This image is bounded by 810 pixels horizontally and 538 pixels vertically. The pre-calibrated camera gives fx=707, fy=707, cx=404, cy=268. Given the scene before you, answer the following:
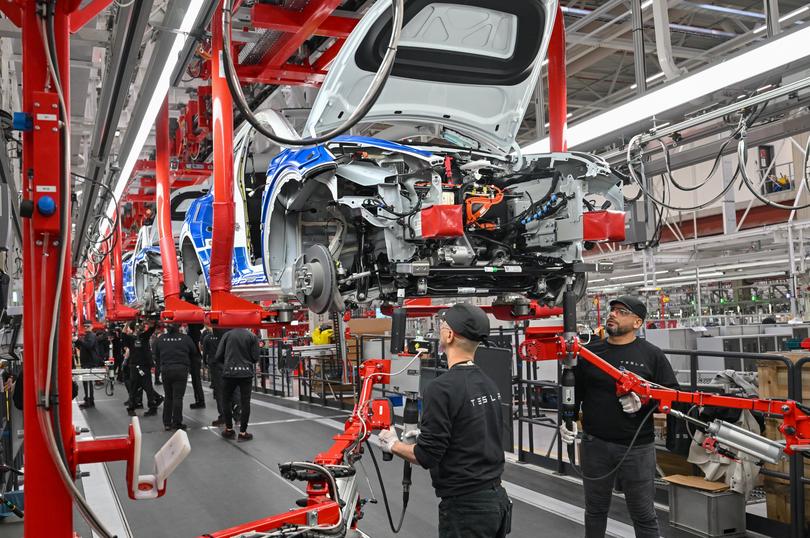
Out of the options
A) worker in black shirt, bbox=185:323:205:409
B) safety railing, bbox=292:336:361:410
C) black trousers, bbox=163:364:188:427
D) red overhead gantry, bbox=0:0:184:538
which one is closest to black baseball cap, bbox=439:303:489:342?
red overhead gantry, bbox=0:0:184:538

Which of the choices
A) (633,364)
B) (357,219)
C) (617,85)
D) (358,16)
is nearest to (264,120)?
(358,16)

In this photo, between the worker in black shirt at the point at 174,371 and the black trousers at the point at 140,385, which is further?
the black trousers at the point at 140,385

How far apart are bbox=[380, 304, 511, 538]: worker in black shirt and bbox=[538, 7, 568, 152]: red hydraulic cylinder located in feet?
10.9

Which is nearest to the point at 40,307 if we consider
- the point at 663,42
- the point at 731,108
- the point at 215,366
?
the point at 731,108

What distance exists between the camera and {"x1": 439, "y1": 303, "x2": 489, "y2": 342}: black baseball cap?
2822 mm

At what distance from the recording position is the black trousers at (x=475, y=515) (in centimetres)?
269

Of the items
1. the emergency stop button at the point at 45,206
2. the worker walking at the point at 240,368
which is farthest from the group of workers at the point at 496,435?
the worker walking at the point at 240,368

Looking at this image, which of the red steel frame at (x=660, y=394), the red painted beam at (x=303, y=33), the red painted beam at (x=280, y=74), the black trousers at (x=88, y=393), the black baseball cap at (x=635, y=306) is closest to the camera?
the red steel frame at (x=660, y=394)

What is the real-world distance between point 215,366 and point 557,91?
706cm

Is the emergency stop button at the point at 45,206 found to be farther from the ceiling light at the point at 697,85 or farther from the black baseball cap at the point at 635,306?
the ceiling light at the point at 697,85

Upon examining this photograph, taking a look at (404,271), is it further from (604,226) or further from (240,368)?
(240,368)

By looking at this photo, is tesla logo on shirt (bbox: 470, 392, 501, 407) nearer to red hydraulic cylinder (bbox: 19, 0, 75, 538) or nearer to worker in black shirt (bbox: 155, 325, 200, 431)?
red hydraulic cylinder (bbox: 19, 0, 75, 538)

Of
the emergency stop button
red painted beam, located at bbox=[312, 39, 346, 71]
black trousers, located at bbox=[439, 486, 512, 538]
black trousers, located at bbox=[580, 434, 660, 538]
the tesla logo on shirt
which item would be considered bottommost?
black trousers, located at bbox=[580, 434, 660, 538]

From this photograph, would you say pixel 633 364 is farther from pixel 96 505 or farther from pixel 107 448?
pixel 96 505
